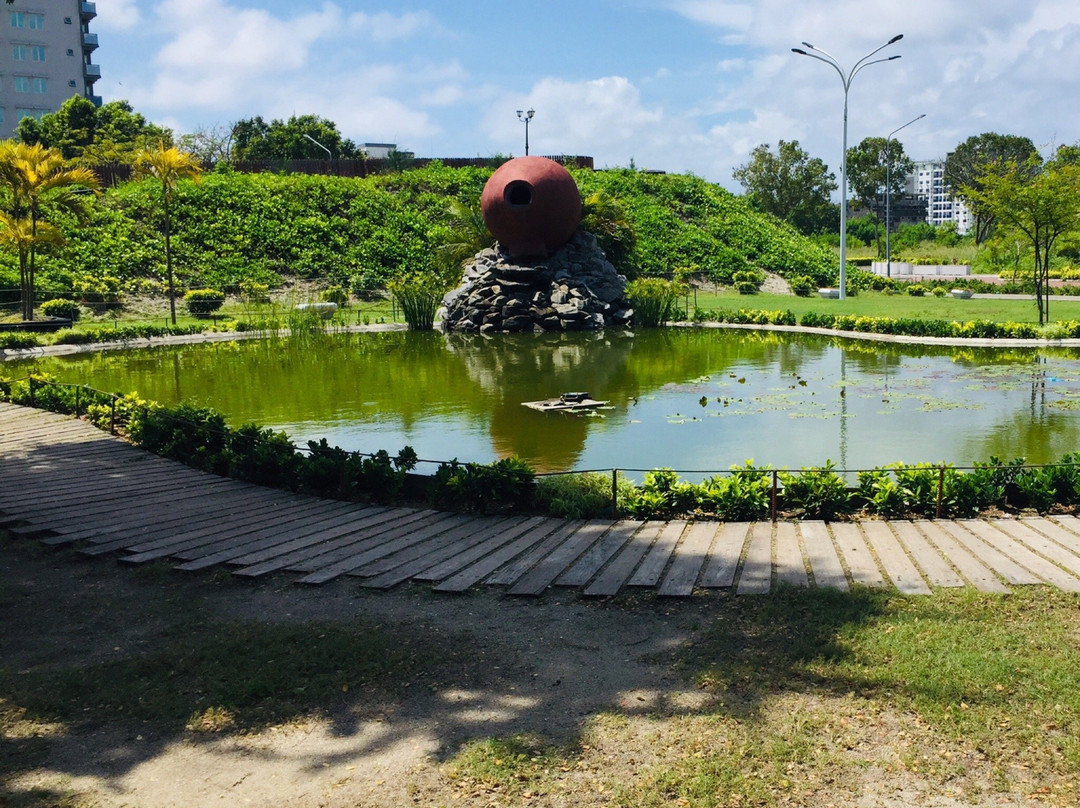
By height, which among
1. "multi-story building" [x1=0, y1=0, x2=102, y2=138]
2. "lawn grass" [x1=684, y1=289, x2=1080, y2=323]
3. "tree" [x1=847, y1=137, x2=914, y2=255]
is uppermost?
"multi-story building" [x1=0, y1=0, x2=102, y2=138]

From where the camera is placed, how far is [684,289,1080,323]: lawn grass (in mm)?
28875

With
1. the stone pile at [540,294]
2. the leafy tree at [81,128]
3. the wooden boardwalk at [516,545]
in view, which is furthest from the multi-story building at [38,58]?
the wooden boardwalk at [516,545]

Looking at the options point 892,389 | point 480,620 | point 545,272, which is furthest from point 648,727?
point 545,272

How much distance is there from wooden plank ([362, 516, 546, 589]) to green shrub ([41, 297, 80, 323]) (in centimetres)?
2601

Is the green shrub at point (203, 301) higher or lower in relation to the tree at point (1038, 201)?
lower

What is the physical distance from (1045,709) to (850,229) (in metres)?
82.0

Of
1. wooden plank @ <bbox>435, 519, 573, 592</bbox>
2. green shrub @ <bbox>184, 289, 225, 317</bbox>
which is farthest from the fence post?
green shrub @ <bbox>184, 289, 225, 317</bbox>

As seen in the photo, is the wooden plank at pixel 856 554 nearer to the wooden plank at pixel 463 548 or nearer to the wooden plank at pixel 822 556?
the wooden plank at pixel 822 556

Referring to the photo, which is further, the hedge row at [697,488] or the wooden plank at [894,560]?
the hedge row at [697,488]

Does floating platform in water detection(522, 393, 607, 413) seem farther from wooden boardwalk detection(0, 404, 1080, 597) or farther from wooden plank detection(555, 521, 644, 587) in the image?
wooden plank detection(555, 521, 644, 587)

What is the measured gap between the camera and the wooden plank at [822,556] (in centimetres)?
682

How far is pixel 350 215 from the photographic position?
4328 cm

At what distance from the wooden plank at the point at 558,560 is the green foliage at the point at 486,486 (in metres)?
0.82

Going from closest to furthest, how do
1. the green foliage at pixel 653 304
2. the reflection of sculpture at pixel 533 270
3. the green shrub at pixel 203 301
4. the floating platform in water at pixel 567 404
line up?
the floating platform in water at pixel 567 404, the reflection of sculpture at pixel 533 270, the green foliage at pixel 653 304, the green shrub at pixel 203 301
